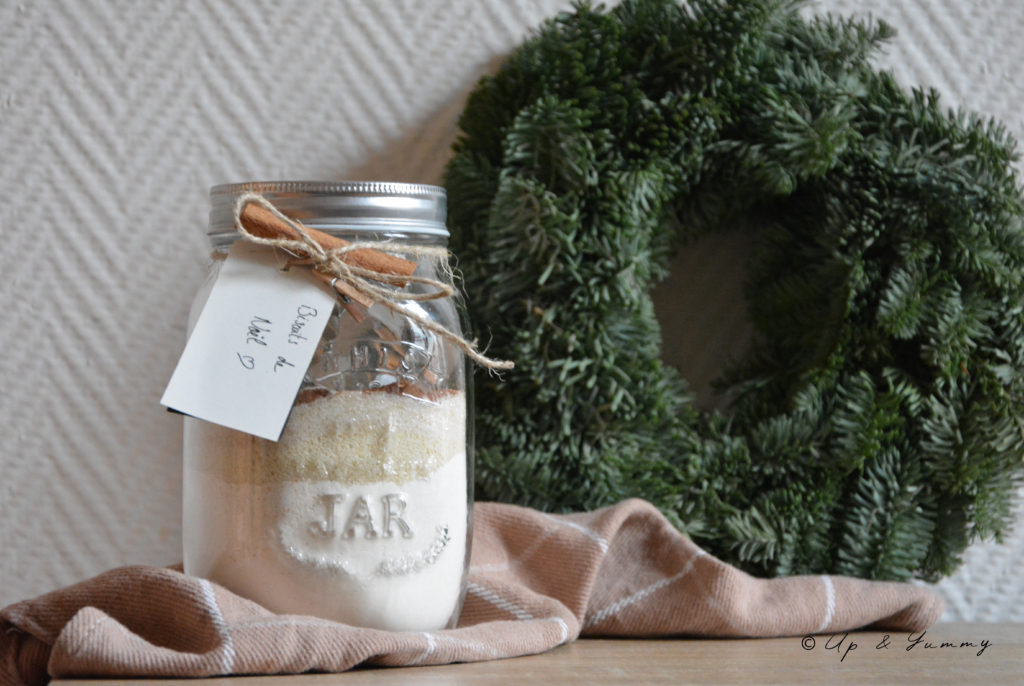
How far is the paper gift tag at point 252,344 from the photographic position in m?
0.48

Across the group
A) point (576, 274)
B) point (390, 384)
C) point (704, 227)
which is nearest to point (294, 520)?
point (390, 384)

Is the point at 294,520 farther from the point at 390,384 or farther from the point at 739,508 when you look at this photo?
the point at 739,508

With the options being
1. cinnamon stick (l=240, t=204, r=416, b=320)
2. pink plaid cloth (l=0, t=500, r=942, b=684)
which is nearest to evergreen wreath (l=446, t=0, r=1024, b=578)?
pink plaid cloth (l=0, t=500, r=942, b=684)

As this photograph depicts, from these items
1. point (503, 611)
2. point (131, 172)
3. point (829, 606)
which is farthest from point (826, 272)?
point (131, 172)

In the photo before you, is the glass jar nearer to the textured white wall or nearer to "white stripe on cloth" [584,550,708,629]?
"white stripe on cloth" [584,550,708,629]

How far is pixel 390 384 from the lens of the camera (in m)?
0.51

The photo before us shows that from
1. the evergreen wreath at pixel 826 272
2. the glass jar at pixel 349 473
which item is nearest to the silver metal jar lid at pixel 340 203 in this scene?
the glass jar at pixel 349 473

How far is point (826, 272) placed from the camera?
74 cm

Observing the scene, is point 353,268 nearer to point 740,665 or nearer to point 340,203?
point 340,203

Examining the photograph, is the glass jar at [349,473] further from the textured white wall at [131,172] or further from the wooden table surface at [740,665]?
the textured white wall at [131,172]

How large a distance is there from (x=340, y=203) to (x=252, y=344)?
0.30 ft

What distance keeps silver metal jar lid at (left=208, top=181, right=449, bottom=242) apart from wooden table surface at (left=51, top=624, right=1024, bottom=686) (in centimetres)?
23

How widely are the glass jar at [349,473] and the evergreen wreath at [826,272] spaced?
5.7 inches

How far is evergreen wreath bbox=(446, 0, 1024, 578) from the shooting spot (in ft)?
2.20
